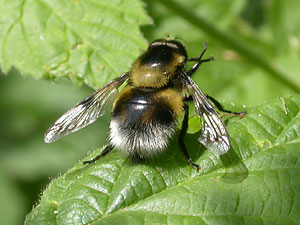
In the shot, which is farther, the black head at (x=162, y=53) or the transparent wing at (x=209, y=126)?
the black head at (x=162, y=53)

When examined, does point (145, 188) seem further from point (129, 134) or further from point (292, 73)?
point (292, 73)

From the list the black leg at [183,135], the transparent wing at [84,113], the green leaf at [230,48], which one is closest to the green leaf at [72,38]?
the transparent wing at [84,113]

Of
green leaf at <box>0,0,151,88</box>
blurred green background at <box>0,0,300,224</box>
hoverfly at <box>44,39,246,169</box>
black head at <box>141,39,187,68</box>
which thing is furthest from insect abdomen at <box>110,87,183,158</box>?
blurred green background at <box>0,0,300,224</box>

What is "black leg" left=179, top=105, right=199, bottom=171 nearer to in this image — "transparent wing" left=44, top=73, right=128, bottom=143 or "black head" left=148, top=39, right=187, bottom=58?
"black head" left=148, top=39, right=187, bottom=58

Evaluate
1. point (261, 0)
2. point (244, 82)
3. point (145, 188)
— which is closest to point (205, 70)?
point (244, 82)

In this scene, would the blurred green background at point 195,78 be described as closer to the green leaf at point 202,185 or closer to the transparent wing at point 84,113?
the transparent wing at point 84,113

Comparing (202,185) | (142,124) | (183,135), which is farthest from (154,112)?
(202,185)
